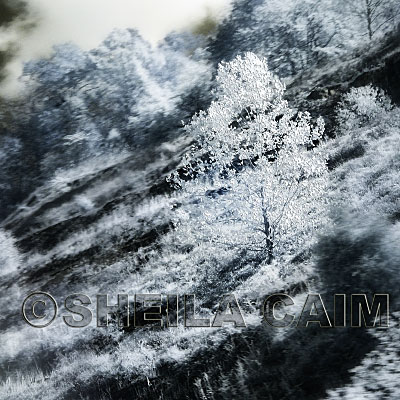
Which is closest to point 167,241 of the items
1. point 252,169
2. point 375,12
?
point 252,169

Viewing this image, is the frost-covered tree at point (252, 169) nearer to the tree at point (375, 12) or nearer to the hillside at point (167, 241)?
the hillside at point (167, 241)

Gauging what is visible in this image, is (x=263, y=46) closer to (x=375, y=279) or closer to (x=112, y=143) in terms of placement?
(x=112, y=143)

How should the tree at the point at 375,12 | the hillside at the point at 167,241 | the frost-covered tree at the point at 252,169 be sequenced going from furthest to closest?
1. the tree at the point at 375,12
2. the frost-covered tree at the point at 252,169
3. the hillside at the point at 167,241

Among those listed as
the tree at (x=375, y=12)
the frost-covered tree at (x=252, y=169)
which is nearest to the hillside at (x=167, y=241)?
the frost-covered tree at (x=252, y=169)

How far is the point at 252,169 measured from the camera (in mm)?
5785

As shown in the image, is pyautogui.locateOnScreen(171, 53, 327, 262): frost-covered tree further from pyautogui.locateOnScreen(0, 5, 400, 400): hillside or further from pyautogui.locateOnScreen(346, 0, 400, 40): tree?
pyautogui.locateOnScreen(346, 0, 400, 40): tree

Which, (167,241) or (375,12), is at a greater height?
(375,12)

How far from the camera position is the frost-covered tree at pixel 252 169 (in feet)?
18.2

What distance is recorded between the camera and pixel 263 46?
6.28m

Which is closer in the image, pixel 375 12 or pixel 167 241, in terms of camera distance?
pixel 167 241

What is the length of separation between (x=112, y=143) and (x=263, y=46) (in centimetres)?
235

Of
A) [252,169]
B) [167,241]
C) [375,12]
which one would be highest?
[375,12]

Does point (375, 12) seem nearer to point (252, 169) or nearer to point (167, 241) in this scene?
point (252, 169)

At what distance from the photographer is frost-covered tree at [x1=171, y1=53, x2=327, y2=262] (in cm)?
554
